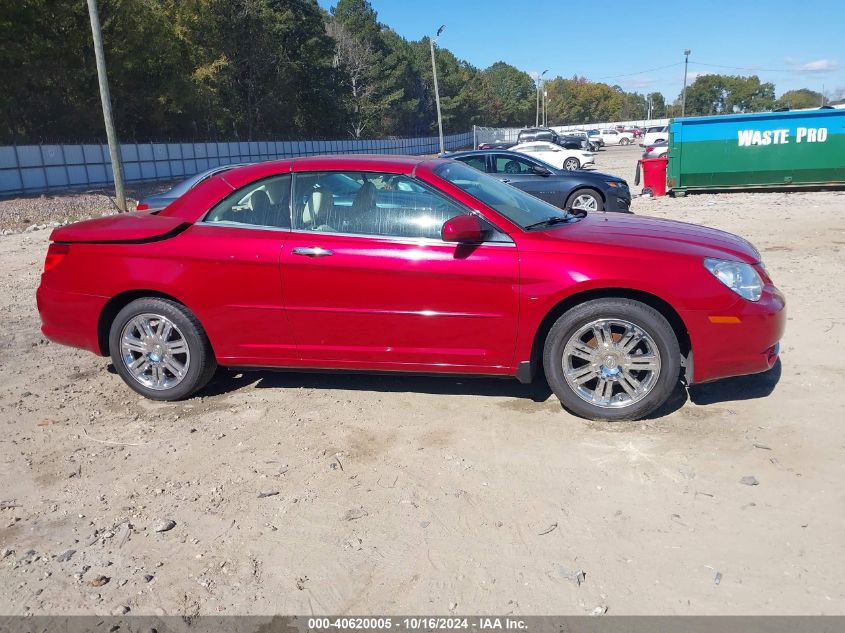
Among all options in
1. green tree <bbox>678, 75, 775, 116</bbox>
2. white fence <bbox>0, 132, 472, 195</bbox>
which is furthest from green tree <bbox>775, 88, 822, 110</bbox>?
white fence <bbox>0, 132, 472, 195</bbox>

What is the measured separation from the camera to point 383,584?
2824 millimetres

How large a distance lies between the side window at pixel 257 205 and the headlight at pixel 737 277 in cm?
270

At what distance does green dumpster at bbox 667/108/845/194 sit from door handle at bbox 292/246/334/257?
47.8 feet

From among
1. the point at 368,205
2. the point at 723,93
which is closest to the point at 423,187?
the point at 368,205

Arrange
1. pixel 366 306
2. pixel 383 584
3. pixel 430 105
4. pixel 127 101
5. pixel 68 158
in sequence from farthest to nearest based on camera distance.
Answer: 1. pixel 430 105
2. pixel 127 101
3. pixel 68 158
4. pixel 366 306
5. pixel 383 584

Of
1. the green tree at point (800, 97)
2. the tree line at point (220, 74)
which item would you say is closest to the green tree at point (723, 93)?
the green tree at point (800, 97)

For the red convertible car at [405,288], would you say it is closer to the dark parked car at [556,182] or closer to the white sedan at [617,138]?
the dark parked car at [556,182]

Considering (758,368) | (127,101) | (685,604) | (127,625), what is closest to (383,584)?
(127,625)

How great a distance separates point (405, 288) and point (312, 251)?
649mm

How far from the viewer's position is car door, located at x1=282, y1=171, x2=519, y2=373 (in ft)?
13.6

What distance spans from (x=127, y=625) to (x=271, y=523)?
805 mm

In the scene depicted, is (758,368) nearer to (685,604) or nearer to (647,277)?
(647,277)

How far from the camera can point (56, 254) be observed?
4.86m

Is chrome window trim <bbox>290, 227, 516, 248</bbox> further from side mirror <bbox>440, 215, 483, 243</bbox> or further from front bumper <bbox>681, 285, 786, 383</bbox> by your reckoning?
front bumper <bbox>681, 285, 786, 383</bbox>
